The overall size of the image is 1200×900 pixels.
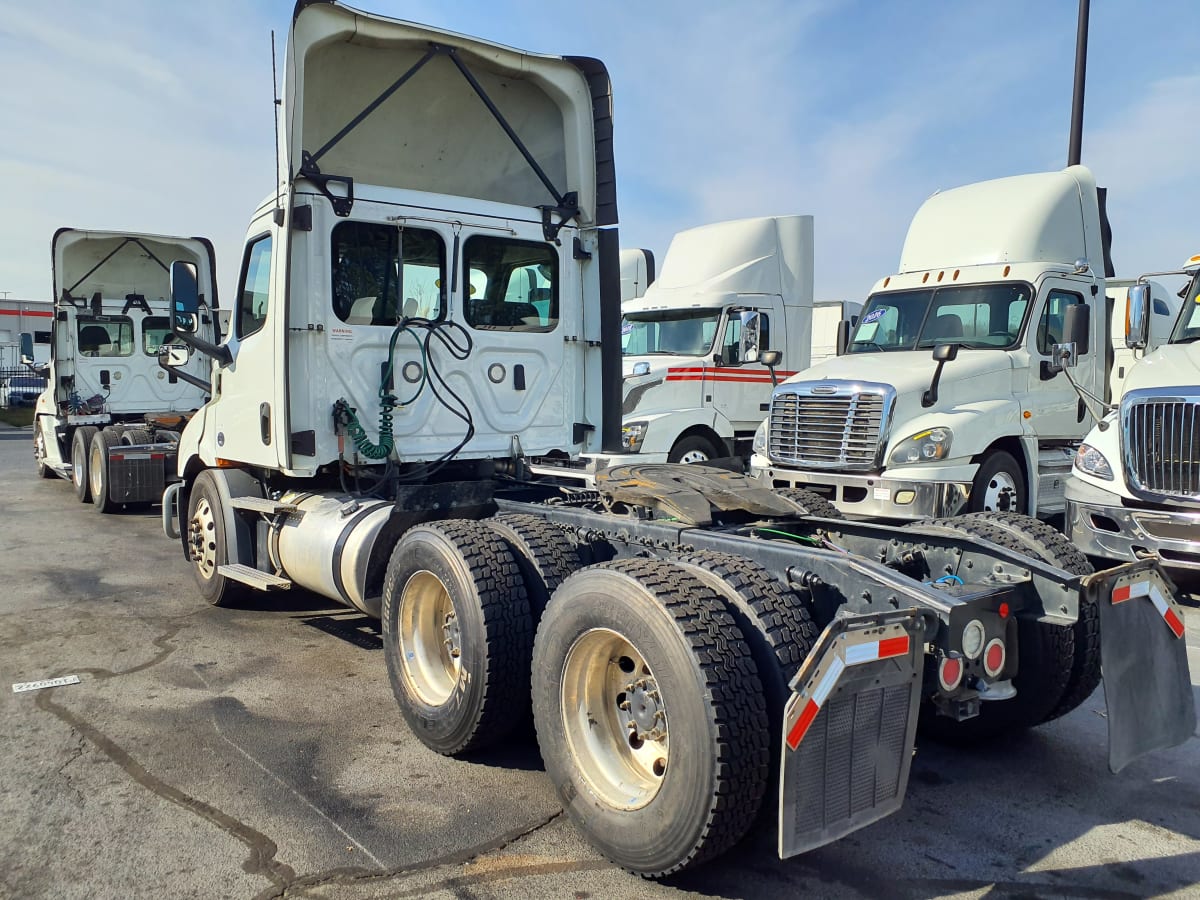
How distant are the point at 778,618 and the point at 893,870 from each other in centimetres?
102

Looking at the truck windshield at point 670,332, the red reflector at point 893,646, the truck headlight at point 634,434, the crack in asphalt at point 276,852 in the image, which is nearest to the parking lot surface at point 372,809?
the crack in asphalt at point 276,852

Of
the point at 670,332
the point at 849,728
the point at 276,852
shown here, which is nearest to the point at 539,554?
the point at 276,852

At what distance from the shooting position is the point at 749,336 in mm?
11023

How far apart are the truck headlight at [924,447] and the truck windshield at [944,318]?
1495 millimetres

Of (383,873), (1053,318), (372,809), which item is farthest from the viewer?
(1053,318)

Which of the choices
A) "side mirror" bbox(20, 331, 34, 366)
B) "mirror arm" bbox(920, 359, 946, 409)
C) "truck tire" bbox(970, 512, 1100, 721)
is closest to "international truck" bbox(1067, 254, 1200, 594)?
"mirror arm" bbox(920, 359, 946, 409)

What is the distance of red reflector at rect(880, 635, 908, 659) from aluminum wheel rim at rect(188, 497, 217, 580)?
17.7 ft

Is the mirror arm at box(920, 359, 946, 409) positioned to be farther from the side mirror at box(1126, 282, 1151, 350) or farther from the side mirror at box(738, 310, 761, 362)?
the side mirror at box(738, 310, 761, 362)

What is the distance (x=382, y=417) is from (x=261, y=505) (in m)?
1.18

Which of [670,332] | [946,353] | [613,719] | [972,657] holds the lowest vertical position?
[613,719]

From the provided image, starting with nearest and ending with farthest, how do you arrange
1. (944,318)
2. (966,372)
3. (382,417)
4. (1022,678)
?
(1022,678), (382,417), (966,372), (944,318)

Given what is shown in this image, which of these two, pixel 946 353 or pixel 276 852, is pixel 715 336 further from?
pixel 276 852

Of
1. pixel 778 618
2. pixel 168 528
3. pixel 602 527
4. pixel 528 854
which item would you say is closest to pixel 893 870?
pixel 778 618

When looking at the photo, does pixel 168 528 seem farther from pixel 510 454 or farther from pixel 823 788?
pixel 823 788
